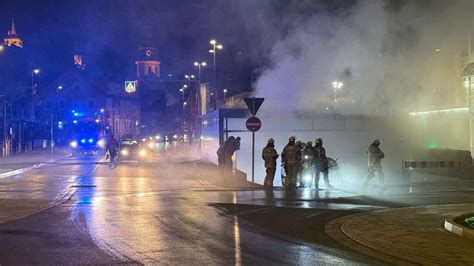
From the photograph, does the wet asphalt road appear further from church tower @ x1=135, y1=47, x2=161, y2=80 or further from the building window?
church tower @ x1=135, y1=47, x2=161, y2=80

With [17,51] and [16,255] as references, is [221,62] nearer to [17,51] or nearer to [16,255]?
[17,51]

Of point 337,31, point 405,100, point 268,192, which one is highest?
point 337,31

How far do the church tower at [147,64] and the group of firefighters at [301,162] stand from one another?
316 feet

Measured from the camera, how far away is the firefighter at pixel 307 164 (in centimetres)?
1711

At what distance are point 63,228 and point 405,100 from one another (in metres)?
15.1

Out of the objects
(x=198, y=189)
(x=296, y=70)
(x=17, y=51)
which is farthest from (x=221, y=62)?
(x=17, y=51)

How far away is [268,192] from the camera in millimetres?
15578

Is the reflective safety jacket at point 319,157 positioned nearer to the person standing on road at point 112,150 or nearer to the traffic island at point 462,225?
the traffic island at point 462,225

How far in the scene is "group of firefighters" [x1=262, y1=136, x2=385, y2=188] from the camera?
653 inches

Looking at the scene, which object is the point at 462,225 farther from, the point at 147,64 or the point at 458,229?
the point at 147,64

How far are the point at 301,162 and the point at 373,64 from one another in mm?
4535

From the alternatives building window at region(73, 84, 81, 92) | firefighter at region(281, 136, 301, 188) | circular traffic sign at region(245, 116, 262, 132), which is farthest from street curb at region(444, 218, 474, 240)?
building window at region(73, 84, 81, 92)

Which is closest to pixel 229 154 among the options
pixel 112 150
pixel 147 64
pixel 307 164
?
pixel 307 164

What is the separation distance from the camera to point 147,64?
4446 inches
